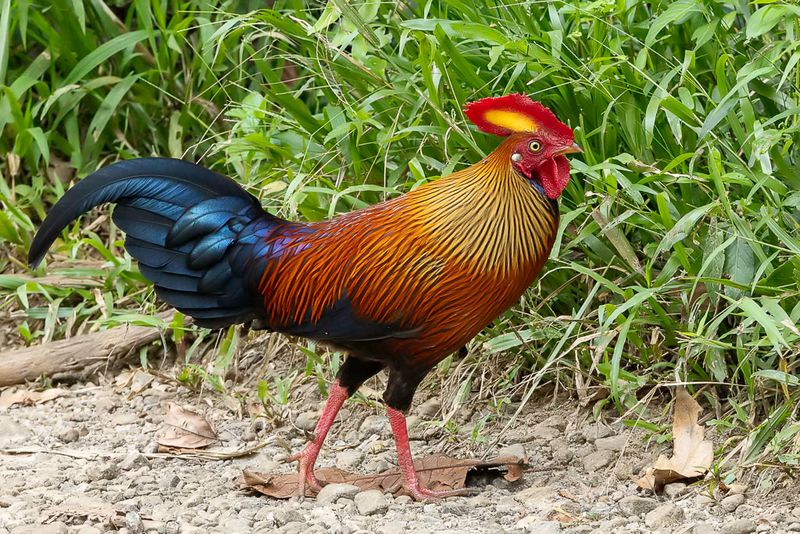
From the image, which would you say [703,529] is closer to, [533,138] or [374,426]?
[533,138]

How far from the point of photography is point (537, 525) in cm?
353

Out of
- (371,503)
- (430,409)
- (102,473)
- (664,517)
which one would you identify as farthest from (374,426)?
(664,517)

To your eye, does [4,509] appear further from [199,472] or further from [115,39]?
[115,39]

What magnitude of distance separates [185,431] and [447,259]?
1.54 meters

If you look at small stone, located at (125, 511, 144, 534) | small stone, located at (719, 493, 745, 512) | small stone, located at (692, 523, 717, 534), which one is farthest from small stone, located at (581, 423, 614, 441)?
small stone, located at (125, 511, 144, 534)

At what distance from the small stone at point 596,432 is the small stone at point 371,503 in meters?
0.87

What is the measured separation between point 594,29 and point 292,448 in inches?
79.6

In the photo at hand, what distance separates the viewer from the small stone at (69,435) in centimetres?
474

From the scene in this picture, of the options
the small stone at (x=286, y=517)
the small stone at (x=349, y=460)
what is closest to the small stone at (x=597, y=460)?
the small stone at (x=349, y=460)

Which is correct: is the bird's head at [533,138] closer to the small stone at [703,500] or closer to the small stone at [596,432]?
the small stone at [596,432]

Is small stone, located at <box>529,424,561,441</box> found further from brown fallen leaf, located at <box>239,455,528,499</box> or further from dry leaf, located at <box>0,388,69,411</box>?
dry leaf, located at <box>0,388,69,411</box>

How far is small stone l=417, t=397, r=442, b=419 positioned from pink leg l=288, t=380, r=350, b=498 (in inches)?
24.0

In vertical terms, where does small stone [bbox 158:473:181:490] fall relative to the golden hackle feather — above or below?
below

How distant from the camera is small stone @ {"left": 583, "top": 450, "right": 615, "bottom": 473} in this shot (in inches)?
160
